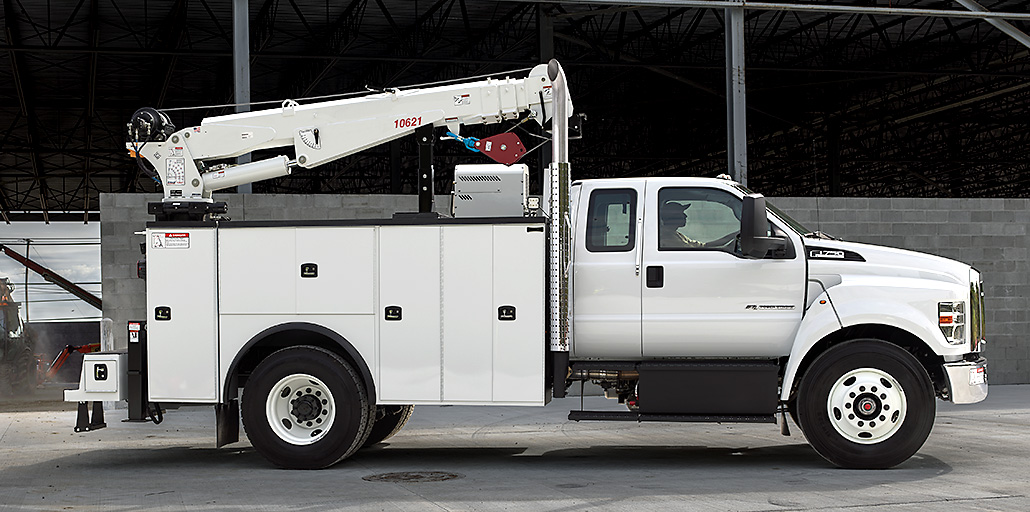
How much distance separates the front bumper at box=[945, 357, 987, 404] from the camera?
892 cm

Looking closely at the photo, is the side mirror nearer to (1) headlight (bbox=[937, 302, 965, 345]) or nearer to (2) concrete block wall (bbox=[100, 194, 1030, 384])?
(1) headlight (bbox=[937, 302, 965, 345])

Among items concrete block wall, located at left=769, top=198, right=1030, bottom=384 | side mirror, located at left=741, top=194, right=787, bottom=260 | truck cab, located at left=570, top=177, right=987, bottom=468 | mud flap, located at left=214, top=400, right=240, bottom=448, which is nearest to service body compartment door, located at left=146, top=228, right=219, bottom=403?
mud flap, located at left=214, top=400, right=240, bottom=448

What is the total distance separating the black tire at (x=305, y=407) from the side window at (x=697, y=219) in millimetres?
3084

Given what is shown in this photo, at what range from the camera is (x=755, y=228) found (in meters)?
8.80

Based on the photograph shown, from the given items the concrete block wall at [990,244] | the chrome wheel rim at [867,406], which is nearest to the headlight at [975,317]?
the chrome wheel rim at [867,406]

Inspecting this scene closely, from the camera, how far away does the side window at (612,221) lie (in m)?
9.26

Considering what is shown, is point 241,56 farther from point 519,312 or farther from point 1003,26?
point 1003,26

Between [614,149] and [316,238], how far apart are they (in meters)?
Result: 34.7

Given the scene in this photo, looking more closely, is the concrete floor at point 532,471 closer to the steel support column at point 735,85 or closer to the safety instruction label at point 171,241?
the safety instruction label at point 171,241

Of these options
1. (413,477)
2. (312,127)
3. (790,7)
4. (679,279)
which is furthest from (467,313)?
(790,7)

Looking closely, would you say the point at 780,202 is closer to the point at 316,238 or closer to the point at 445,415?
the point at 445,415

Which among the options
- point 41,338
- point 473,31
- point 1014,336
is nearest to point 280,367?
point 1014,336

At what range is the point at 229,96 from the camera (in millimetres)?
29266

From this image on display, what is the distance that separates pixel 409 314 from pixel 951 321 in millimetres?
4775
